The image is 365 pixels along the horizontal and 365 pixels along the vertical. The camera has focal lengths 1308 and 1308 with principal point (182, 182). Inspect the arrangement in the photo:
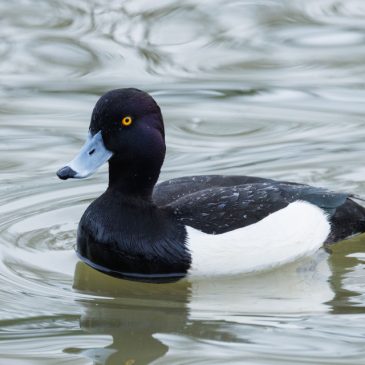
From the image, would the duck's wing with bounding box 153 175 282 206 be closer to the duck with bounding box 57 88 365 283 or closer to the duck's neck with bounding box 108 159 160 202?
the duck with bounding box 57 88 365 283

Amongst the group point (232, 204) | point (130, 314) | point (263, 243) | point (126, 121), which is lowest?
point (130, 314)

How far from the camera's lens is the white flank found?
324 inches

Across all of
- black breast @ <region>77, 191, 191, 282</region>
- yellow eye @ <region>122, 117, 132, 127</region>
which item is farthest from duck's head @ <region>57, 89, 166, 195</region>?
black breast @ <region>77, 191, 191, 282</region>

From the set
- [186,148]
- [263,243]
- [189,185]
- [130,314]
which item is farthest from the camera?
[186,148]

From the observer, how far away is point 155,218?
8336 millimetres

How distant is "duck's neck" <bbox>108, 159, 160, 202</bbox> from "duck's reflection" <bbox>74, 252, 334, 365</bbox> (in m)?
0.57

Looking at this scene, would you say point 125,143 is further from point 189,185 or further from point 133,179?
point 189,185

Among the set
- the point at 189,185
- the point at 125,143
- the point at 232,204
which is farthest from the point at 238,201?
the point at 125,143

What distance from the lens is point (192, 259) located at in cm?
821

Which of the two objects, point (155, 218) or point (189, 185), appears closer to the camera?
point (155, 218)

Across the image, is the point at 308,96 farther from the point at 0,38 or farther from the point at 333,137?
the point at 0,38

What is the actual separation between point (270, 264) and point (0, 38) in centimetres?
582

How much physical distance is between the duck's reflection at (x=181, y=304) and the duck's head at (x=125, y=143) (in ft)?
2.24

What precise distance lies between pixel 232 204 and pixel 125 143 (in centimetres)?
80
